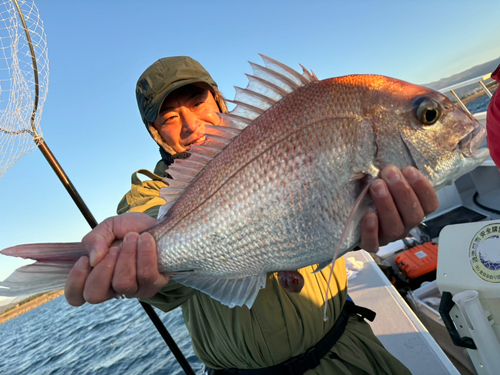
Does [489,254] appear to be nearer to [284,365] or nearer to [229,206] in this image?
[284,365]

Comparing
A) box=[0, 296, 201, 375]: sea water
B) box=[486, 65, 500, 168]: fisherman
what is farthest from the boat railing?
box=[0, 296, 201, 375]: sea water

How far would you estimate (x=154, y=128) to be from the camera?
2701mm

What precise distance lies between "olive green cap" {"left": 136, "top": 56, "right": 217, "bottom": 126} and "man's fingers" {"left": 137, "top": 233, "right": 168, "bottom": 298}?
1447mm

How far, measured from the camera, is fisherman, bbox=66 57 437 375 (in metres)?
1.38

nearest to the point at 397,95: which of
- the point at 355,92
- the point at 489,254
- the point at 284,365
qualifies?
the point at 355,92

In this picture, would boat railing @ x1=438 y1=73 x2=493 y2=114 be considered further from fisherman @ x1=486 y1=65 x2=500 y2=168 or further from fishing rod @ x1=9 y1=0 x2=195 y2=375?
fishing rod @ x1=9 y1=0 x2=195 y2=375

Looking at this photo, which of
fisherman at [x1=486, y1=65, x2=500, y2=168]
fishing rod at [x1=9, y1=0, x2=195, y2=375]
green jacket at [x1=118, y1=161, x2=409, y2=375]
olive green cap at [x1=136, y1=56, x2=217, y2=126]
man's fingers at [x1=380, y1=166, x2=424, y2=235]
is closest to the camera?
man's fingers at [x1=380, y1=166, x2=424, y2=235]

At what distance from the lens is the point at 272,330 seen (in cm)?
185

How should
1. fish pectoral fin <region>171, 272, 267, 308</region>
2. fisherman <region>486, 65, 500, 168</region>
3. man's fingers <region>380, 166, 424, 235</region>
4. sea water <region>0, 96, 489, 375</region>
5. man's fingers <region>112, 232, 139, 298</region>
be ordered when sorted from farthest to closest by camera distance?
sea water <region>0, 96, 489, 375</region> < fisherman <region>486, 65, 500, 168</region> < fish pectoral fin <region>171, 272, 267, 308</region> < man's fingers <region>112, 232, 139, 298</region> < man's fingers <region>380, 166, 424, 235</region>

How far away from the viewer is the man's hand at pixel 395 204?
1.29 m

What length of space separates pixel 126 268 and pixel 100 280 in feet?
0.42

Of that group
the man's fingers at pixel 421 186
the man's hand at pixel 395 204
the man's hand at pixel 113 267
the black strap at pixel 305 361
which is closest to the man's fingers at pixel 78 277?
the man's hand at pixel 113 267

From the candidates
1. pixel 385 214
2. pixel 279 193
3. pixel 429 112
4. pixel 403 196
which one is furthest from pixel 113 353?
pixel 429 112

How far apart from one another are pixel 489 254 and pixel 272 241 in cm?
198
